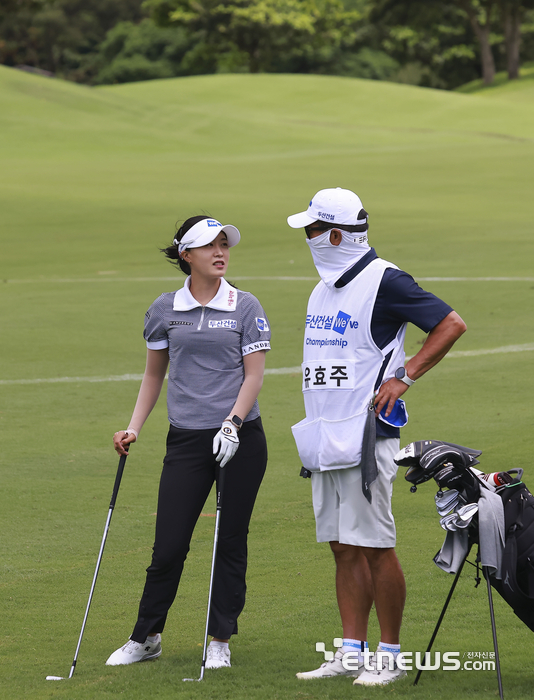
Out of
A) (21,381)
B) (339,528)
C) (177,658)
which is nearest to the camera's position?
(339,528)

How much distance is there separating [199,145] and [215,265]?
129 feet

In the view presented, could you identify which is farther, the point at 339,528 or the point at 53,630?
the point at 53,630

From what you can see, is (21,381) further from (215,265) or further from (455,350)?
(215,265)

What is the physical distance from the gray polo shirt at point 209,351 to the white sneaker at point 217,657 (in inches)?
42.0

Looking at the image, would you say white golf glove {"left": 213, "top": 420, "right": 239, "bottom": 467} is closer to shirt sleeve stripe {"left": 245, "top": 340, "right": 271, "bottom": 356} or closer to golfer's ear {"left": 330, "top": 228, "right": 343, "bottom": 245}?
shirt sleeve stripe {"left": 245, "top": 340, "right": 271, "bottom": 356}

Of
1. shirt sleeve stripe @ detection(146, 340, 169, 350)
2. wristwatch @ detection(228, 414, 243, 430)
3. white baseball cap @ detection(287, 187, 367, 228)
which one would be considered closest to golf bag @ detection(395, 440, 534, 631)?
wristwatch @ detection(228, 414, 243, 430)

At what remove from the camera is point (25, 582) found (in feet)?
21.2

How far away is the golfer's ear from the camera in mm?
4836

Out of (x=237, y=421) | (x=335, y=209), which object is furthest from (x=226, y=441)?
(x=335, y=209)

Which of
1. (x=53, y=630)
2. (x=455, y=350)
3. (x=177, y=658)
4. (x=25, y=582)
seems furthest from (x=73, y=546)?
(x=455, y=350)

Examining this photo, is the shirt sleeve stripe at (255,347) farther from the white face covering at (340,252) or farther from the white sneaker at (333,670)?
the white sneaker at (333,670)

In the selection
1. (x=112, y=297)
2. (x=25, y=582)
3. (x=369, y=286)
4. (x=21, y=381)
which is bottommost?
(x=25, y=582)

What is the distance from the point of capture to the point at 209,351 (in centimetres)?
506

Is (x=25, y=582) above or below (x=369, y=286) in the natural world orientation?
below
